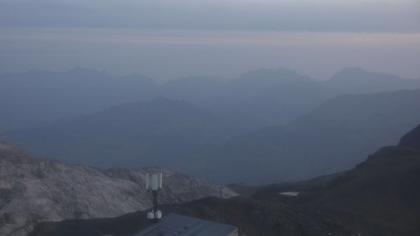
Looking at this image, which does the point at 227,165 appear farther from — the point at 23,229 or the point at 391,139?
the point at 23,229

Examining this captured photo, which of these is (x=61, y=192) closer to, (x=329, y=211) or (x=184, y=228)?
(x=329, y=211)

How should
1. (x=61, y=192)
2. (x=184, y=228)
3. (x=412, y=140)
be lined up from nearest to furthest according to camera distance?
(x=184, y=228) → (x=61, y=192) → (x=412, y=140)

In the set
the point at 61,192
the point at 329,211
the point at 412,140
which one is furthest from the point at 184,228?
the point at 412,140

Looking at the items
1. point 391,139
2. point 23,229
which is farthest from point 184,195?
point 391,139

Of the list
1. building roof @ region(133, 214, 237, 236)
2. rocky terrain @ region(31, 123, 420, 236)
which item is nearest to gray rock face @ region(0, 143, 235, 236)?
rocky terrain @ region(31, 123, 420, 236)

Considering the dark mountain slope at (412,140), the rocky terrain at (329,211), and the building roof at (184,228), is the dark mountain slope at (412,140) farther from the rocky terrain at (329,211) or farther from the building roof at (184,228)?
the building roof at (184,228)

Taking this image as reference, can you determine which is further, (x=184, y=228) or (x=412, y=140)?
(x=412, y=140)
